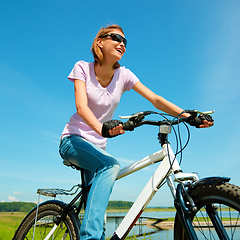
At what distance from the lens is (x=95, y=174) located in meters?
2.16

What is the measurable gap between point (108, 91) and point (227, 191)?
5.34 ft

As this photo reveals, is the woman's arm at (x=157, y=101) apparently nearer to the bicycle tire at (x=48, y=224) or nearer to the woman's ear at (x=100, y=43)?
the woman's ear at (x=100, y=43)

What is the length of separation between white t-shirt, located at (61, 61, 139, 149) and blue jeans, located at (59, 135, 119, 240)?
14cm

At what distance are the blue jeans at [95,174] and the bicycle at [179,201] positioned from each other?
286 mm

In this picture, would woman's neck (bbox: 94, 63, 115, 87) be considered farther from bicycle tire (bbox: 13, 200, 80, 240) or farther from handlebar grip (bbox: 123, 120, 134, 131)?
bicycle tire (bbox: 13, 200, 80, 240)

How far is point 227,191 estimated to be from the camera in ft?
4.99

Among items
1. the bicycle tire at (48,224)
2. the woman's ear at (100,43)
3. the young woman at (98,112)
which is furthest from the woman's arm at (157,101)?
the bicycle tire at (48,224)

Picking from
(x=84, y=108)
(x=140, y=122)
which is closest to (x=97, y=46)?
(x=84, y=108)

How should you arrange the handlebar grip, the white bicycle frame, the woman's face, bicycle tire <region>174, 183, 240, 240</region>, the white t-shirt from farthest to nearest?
the woman's face < the white t-shirt < the white bicycle frame < the handlebar grip < bicycle tire <region>174, 183, 240, 240</region>

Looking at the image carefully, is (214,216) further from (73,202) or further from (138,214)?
(73,202)

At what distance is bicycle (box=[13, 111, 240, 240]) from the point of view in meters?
1.62

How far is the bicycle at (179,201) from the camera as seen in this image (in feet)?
5.30

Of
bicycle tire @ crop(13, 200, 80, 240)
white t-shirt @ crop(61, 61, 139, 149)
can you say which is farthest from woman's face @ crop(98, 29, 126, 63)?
bicycle tire @ crop(13, 200, 80, 240)

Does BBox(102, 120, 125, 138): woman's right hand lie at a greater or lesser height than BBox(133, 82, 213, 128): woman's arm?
lesser
